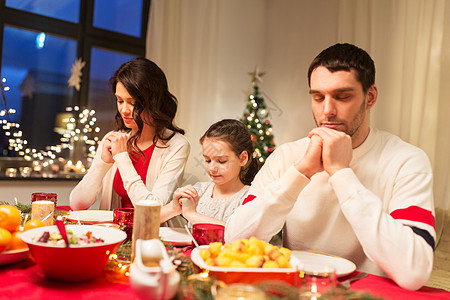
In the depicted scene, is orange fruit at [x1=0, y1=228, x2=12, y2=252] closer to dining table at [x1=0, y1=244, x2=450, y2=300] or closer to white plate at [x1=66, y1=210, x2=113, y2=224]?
dining table at [x1=0, y1=244, x2=450, y2=300]

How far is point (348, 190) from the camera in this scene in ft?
3.86

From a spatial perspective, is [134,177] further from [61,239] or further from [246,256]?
[246,256]

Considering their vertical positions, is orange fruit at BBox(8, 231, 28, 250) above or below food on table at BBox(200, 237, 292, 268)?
below

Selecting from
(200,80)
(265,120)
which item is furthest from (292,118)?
(200,80)

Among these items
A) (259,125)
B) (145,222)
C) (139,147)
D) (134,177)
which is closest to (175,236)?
(145,222)

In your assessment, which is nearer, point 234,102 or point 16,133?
point 16,133

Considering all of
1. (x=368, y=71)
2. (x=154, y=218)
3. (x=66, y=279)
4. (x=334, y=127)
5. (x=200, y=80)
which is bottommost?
(x=66, y=279)

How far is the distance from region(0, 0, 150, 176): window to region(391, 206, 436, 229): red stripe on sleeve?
3414 millimetres

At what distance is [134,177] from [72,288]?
1.10 meters

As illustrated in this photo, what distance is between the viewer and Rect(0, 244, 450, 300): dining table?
2.86ft

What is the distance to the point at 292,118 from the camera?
472 centimetres

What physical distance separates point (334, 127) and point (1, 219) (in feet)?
3.57

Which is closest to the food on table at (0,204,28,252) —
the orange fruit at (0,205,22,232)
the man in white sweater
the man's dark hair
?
the orange fruit at (0,205,22,232)

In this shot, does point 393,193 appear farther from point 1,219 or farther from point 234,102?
point 234,102
